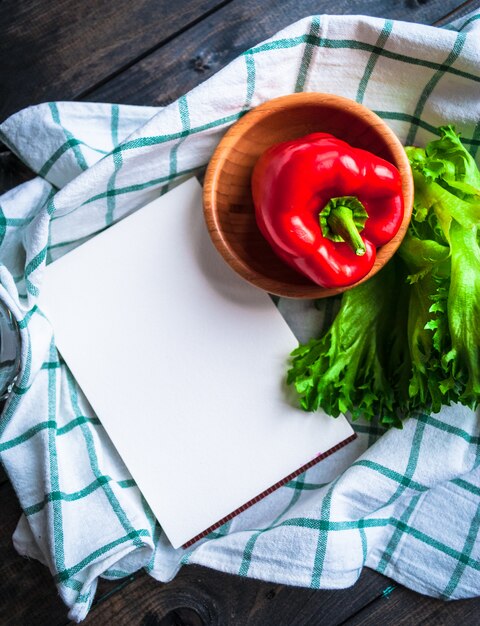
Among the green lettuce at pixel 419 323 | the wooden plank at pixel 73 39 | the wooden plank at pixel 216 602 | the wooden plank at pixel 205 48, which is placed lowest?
the wooden plank at pixel 216 602

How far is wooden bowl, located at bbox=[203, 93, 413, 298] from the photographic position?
90 cm

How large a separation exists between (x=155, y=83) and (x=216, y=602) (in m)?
0.78

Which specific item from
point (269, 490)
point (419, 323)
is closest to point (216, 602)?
point (269, 490)

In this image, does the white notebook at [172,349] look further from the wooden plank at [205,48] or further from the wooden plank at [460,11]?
the wooden plank at [460,11]

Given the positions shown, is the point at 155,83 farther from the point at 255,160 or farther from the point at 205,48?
the point at 255,160

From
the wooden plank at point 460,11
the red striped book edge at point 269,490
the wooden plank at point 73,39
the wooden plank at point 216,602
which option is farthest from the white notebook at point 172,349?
the wooden plank at point 460,11

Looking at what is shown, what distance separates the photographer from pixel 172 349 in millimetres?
964

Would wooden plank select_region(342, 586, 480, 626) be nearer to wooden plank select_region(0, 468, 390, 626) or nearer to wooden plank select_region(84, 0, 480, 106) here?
wooden plank select_region(0, 468, 390, 626)

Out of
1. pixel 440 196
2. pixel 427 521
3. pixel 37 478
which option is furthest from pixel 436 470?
pixel 37 478

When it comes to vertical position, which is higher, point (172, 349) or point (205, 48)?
point (205, 48)

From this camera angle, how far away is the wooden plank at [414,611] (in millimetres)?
1028

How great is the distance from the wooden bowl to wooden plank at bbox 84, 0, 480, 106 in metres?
0.16

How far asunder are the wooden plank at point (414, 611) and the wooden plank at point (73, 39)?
892mm

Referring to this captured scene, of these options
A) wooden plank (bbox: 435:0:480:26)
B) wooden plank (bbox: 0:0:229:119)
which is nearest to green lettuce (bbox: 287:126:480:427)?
wooden plank (bbox: 435:0:480:26)
